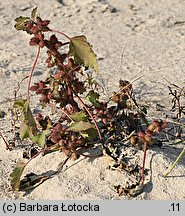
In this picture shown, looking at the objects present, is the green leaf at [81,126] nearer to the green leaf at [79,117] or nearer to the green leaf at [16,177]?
the green leaf at [79,117]

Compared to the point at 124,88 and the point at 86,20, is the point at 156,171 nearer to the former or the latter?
the point at 124,88

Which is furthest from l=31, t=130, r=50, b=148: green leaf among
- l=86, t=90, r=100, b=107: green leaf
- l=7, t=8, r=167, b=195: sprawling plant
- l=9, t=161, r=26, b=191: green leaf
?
l=86, t=90, r=100, b=107: green leaf

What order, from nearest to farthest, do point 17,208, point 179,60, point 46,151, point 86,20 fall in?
point 17,208 → point 46,151 → point 179,60 → point 86,20

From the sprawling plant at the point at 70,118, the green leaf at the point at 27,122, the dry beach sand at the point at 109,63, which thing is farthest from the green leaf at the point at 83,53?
the dry beach sand at the point at 109,63

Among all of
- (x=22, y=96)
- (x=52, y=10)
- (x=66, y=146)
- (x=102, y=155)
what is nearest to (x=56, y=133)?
(x=66, y=146)

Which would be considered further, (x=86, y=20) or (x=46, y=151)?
(x=86, y=20)

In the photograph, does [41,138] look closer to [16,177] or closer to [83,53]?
[16,177]
